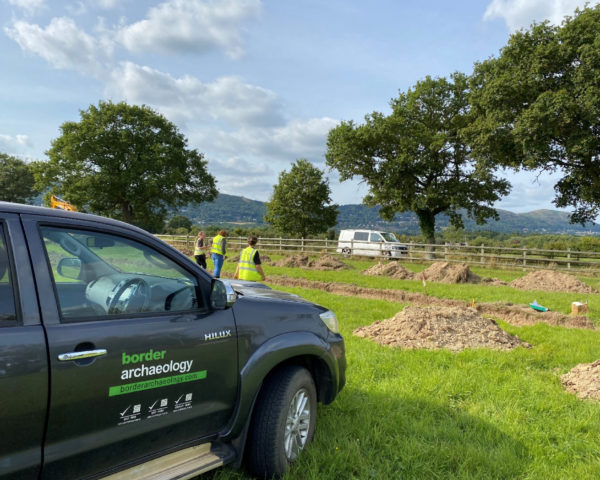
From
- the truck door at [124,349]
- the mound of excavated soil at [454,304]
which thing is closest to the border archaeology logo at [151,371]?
the truck door at [124,349]

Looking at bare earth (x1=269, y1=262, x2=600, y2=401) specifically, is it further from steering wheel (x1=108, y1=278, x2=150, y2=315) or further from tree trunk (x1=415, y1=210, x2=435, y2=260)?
tree trunk (x1=415, y1=210, x2=435, y2=260)

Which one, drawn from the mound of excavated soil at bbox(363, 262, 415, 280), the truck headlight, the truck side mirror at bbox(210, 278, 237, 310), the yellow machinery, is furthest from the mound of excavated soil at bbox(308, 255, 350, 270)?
the truck side mirror at bbox(210, 278, 237, 310)

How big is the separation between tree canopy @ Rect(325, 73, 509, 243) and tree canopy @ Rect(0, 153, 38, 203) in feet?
149

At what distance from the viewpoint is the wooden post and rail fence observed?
77.9ft

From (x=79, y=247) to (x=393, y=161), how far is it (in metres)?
30.6

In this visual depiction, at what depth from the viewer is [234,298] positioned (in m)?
2.77

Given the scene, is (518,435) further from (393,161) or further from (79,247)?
(393,161)

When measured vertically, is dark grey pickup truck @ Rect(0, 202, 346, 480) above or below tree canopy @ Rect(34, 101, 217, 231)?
below

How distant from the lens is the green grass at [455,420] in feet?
10.9

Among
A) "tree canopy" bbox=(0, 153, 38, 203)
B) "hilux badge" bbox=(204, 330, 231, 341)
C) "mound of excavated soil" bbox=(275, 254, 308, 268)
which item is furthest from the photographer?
"tree canopy" bbox=(0, 153, 38, 203)

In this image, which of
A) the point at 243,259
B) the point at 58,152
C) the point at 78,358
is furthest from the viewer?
the point at 58,152

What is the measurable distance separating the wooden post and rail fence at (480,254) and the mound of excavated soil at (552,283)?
5.51m

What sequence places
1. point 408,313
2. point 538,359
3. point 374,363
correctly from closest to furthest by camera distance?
point 374,363 → point 538,359 → point 408,313

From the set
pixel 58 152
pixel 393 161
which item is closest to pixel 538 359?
pixel 393 161
